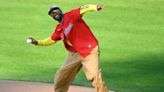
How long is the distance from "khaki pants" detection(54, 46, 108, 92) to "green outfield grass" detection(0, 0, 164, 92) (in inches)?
56.0

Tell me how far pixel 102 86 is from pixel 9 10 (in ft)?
30.3

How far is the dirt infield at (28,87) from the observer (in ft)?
35.4

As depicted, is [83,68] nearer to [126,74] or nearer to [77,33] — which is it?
[77,33]

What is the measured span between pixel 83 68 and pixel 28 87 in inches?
68.2

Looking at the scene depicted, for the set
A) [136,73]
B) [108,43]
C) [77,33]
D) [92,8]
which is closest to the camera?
[92,8]

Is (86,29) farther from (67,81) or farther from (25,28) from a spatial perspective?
(25,28)

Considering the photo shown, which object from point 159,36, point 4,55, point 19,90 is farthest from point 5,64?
point 159,36

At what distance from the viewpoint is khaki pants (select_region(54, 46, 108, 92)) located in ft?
30.9

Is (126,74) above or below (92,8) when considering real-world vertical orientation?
below

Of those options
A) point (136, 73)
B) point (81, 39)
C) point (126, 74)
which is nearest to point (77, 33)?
point (81, 39)

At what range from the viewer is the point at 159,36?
15.9 metres

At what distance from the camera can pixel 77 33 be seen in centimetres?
945

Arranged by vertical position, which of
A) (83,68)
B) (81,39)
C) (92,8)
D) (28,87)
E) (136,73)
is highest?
(92,8)

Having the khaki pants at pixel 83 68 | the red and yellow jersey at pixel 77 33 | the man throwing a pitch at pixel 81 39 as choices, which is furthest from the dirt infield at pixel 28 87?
the red and yellow jersey at pixel 77 33
